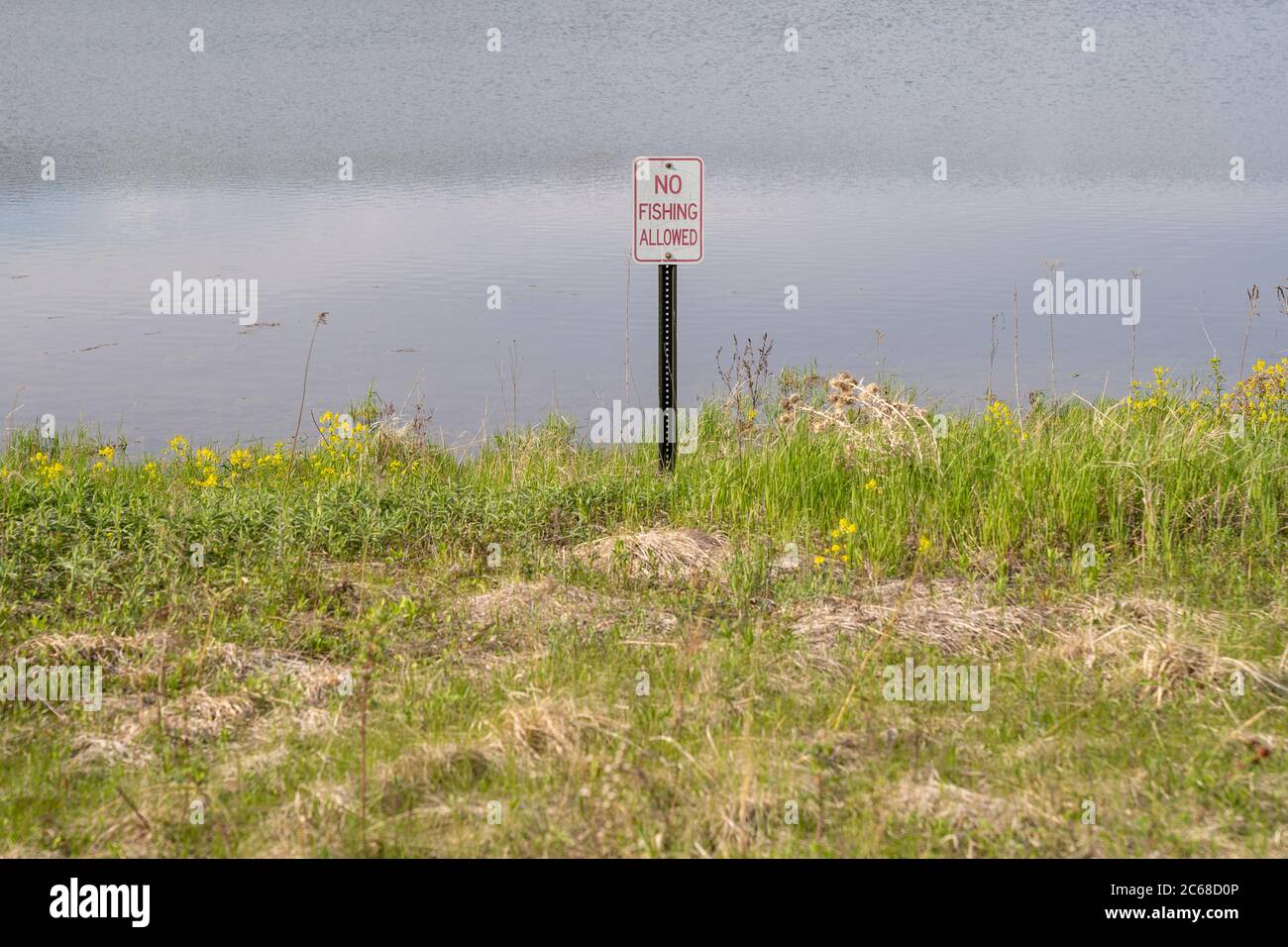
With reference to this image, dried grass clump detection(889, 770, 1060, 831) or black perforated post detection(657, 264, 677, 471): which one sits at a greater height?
black perforated post detection(657, 264, 677, 471)

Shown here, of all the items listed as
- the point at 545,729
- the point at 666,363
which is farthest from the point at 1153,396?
the point at 545,729

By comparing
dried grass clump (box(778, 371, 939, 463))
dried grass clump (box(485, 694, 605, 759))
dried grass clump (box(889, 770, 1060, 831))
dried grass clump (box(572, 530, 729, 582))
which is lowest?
dried grass clump (box(889, 770, 1060, 831))

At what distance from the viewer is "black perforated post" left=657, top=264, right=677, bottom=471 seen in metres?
8.33

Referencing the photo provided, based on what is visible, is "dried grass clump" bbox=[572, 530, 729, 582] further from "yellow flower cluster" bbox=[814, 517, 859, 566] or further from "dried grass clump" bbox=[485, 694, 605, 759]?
"dried grass clump" bbox=[485, 694, 605, 759]

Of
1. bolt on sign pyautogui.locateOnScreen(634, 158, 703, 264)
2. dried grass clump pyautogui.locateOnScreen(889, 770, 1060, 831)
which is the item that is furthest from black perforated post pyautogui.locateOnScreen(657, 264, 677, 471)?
dried grass clump pyautogui.locateOnScreen(889, 770, 1060, 831)

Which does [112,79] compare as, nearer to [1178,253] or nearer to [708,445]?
[1178,253]

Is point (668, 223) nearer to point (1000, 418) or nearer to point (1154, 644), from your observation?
point (1000, 418)

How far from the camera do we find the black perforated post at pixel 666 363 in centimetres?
833

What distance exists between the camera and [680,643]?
548 centimetres

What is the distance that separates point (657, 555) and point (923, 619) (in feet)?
4.86

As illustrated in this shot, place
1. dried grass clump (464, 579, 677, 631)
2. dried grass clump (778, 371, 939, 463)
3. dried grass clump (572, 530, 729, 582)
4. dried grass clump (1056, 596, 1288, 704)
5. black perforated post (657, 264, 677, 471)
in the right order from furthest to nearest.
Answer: black perforated post (657, 264, 677, 471) → dried grass clump (778, 371, 939, 463) → dried grass clump (572, 530, 729, 582) → dried grass clump (464, 579, 677, 631) → dried grass clump (1056, 596, 1288, 704)

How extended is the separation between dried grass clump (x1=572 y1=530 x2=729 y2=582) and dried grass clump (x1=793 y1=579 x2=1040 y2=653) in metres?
0.73

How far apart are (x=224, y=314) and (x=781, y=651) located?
1116cm
